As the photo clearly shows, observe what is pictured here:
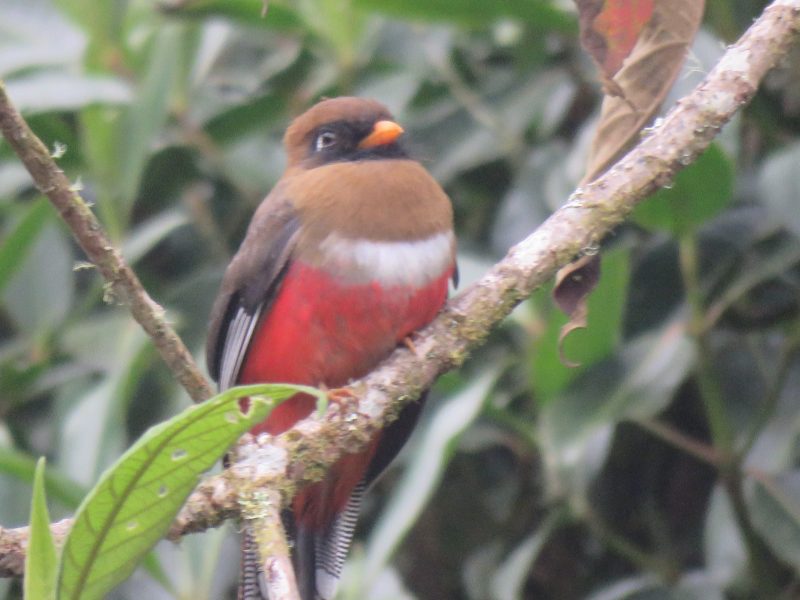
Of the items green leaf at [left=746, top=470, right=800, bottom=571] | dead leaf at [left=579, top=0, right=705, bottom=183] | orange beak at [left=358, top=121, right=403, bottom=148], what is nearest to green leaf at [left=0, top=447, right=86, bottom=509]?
orange beak at [left=358, top=121, right=403, bottom=148]

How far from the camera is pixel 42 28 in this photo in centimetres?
404

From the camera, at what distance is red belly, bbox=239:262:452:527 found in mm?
2504

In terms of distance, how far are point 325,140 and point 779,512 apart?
4.38 feet

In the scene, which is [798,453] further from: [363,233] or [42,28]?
[42,28]

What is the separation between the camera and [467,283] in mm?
3086

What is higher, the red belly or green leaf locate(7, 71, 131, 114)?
green leaf locate(7, 71, 131, 114)

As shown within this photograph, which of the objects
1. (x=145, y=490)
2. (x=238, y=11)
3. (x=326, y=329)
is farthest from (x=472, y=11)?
(x=145, y=490)

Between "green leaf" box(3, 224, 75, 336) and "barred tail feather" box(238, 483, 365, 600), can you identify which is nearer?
"barred tail feather" box(238, 483, 365, 600)

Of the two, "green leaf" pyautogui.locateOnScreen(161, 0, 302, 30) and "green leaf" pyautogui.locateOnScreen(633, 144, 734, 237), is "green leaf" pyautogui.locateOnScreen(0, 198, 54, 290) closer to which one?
"green leaf" pyautogui.locateOnScreen(161, 0, 302, 30)

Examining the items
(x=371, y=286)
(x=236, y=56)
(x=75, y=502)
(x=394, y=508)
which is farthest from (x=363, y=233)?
(x=236, y=56)

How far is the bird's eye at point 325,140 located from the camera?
9.84 ft

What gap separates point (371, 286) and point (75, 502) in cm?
84

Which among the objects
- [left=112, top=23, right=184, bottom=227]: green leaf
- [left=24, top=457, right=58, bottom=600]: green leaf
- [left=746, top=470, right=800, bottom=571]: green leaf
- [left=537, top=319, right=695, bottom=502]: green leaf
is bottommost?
[left=746, top=470, right=800, bottom=571]: green leaf

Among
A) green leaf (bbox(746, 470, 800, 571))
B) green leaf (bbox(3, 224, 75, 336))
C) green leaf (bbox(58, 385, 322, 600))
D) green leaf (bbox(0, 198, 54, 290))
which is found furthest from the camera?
green leaf (bbox(3, 224, 75, 336))
